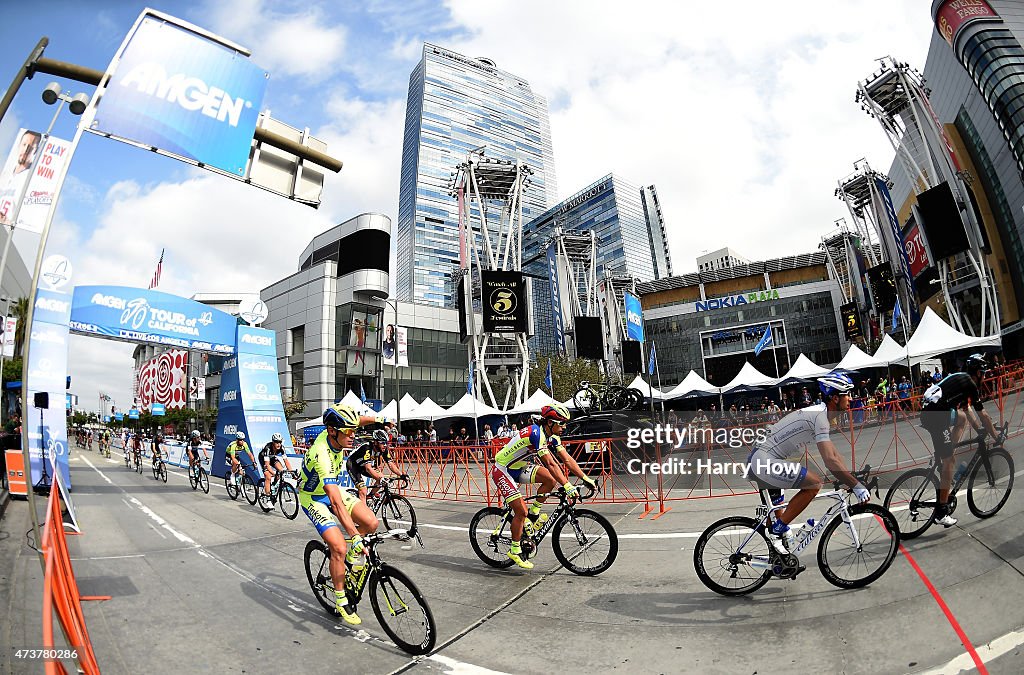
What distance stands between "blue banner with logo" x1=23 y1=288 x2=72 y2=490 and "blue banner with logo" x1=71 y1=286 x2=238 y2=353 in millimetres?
2711

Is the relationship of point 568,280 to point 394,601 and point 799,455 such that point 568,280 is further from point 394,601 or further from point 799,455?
point 394,601

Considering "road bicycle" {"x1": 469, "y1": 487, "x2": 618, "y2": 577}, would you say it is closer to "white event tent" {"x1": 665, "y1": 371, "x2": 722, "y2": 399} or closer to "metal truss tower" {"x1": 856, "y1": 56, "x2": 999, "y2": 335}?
"white event tent" {"x1": 665, "y1": 371, "x2": 722, "y2": 399}

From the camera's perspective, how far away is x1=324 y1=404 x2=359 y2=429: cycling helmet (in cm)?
526

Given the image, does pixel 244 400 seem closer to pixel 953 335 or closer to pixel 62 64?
pixel 62 64

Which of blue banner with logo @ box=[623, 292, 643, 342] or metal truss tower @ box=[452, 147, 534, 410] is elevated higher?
metal truss tower @ box=[452, 147, 534, 410]

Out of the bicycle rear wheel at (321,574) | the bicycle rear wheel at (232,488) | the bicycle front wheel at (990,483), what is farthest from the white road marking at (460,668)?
the bicycle rear wheel at (232,488)

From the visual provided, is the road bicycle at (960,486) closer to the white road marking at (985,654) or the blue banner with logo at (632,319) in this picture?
the white road marking at (985,654)

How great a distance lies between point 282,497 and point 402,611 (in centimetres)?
830

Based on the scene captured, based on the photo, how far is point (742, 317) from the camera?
299 ft

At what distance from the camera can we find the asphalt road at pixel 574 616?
3.80 meters

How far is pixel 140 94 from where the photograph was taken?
21.3ft

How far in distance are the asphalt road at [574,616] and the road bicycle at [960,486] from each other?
0.16 meters

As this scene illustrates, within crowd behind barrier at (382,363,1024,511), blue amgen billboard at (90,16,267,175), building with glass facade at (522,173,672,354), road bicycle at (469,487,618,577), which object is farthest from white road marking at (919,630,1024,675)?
building with glass facade at (522,173,672,354)

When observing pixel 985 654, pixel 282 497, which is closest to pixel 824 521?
pixel 985 654
